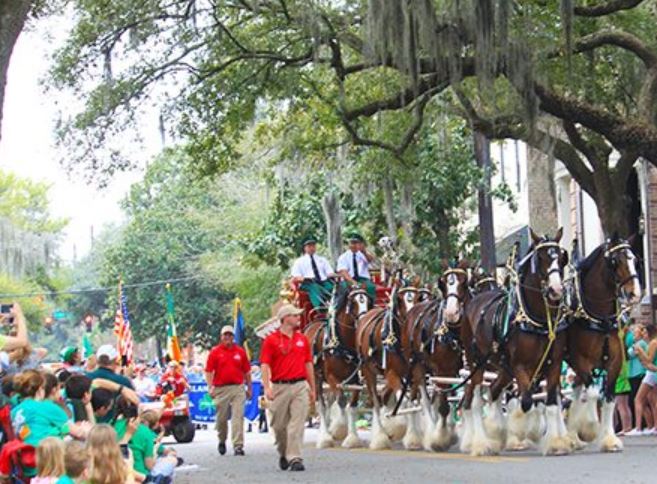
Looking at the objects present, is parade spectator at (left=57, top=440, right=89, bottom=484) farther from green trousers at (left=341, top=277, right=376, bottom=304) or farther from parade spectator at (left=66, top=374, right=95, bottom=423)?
green trousers at (left=341, top=277, right=376, bottom=304)

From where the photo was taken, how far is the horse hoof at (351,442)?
22703 mm

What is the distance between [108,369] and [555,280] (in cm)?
593

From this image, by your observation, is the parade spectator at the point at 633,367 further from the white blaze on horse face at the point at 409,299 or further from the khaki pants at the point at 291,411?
the khaki pants at the point at 291,411

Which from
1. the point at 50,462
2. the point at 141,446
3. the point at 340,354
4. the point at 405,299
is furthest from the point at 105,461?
the point at 340,354

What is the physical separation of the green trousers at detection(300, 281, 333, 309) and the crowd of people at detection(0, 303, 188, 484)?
33.7 feet

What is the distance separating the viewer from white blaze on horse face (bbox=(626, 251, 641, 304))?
18422 mm

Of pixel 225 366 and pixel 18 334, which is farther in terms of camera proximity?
pixel 225 366

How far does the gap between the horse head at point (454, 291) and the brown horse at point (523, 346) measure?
454 millimetres

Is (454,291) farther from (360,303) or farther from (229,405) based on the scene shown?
(229,405)

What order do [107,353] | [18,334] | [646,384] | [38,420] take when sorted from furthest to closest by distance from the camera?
1. [646,384]
2. [107,353]
3. [18,334]
4. [38,420]

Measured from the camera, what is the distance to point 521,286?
62.1ft

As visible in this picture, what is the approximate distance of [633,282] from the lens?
18.5m

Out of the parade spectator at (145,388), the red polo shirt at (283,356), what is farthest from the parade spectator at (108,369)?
the parade spectator at (145,388)

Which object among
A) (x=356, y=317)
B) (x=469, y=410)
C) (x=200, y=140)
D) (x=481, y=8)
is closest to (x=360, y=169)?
(x=200, y=140)
